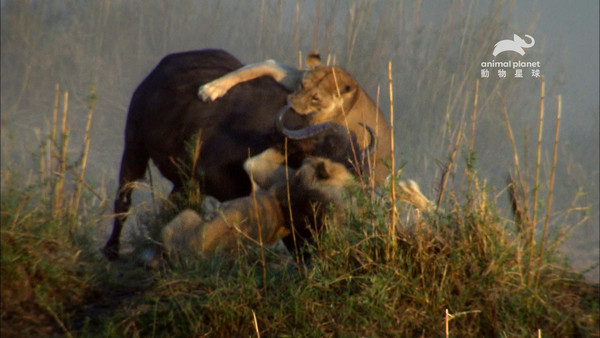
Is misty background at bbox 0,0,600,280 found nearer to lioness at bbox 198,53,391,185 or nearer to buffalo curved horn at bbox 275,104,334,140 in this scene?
lioness at bbox 198,53,391,185

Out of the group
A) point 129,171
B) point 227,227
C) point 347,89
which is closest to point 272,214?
point 227,227

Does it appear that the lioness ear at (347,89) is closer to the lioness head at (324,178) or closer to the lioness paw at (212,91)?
the lioness head at (324,178)

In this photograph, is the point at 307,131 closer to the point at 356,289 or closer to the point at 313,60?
the point at 313,60

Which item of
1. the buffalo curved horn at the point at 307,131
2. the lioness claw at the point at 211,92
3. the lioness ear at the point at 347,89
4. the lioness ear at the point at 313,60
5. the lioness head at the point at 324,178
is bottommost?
the lioness head at the point at 324,178

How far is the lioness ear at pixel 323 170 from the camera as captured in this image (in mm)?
3449

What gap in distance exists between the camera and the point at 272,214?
Answer: 345 cm

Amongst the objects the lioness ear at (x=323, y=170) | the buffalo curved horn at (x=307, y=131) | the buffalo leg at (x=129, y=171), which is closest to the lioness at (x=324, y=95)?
the buffalo curved horn at (x=307, y=131)

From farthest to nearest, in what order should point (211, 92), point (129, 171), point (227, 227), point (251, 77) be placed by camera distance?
point (129, 171) → point (211, 92) → point (251, 77) → point (227, 227)

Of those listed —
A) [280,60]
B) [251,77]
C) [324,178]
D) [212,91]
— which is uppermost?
[251,77]

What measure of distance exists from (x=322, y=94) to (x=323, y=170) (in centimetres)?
55

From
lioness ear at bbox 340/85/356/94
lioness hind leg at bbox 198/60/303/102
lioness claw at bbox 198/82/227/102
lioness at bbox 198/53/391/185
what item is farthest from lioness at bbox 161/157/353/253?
lioness claw at bbox 198/82/227/102

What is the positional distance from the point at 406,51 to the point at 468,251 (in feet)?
34.9

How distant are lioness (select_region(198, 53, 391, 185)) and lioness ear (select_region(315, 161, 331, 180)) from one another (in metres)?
0.25

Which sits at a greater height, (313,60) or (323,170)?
(313,60)
